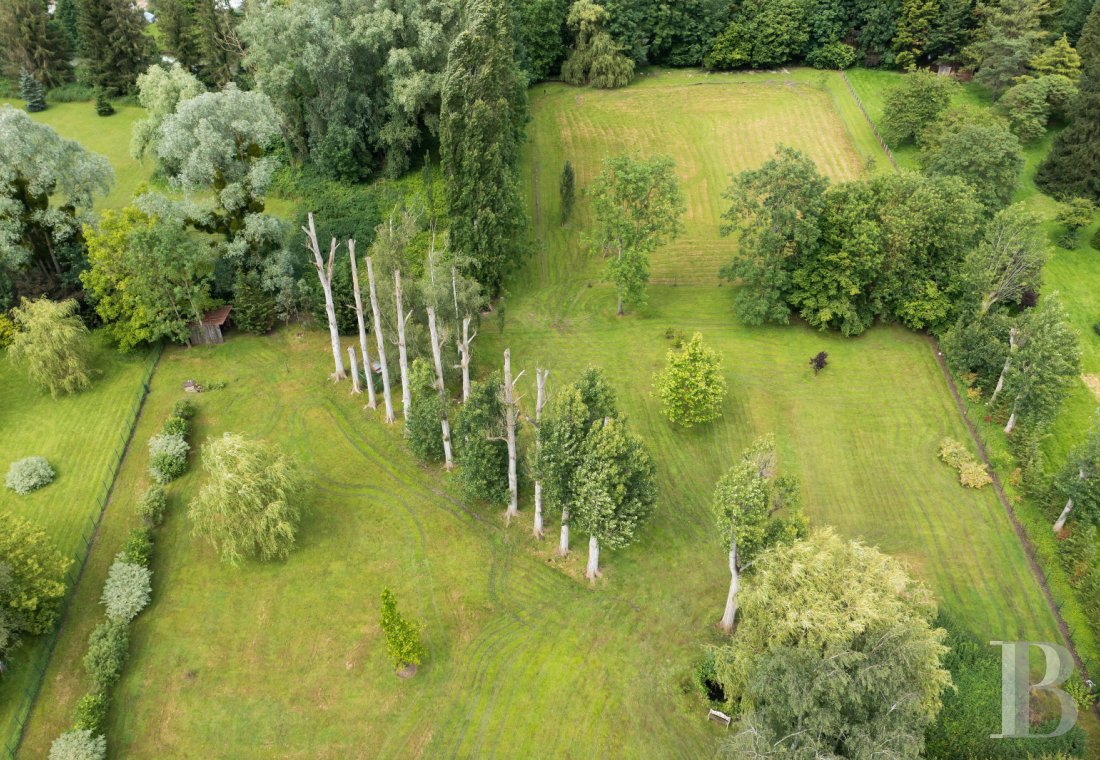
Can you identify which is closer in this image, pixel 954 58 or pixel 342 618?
pixel 342 618

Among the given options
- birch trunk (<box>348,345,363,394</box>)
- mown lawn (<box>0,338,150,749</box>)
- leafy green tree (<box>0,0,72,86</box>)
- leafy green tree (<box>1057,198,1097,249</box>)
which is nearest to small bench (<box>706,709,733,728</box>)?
birch trunk (<box>348,345,363,394</box>)

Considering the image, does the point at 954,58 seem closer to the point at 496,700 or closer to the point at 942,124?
the point at 942,124

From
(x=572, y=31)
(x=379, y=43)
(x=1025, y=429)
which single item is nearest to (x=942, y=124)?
(x=1025, y=429)

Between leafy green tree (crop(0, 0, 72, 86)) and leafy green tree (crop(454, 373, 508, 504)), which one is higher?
leafy green tree (crop(0, 0, 72, 86))

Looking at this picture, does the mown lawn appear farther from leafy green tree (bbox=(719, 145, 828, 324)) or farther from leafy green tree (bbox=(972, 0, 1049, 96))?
leafy green tree (bbox=(972, 0, 1049, 96))

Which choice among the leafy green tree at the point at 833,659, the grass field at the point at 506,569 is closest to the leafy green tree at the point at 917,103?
the grass field at the point at 506,569

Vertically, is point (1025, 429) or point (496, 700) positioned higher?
point (1025, 429)
